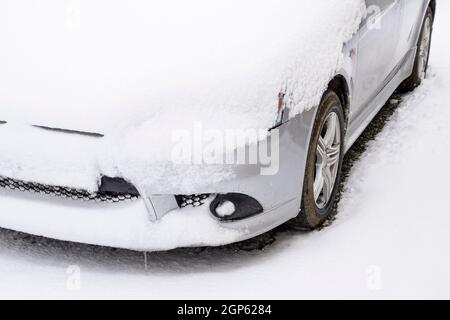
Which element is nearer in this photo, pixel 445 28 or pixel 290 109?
pixel 290 109

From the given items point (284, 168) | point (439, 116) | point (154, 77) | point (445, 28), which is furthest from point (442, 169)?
point (445, 28)

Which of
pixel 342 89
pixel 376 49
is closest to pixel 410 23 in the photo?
pixel 376 49

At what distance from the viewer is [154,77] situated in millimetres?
2932

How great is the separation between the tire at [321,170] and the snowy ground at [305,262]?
0.28 ft

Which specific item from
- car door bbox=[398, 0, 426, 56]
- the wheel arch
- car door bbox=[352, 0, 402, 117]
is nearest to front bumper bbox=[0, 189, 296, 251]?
the wheel arch

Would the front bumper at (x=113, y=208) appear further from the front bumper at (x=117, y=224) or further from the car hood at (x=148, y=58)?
the car hood at (x=148, y=58)

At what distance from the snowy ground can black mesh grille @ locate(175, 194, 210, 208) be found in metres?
0.33

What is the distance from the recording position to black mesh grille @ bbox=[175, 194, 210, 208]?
2949 mm

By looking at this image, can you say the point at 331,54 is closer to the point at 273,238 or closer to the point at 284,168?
the point at 284,168

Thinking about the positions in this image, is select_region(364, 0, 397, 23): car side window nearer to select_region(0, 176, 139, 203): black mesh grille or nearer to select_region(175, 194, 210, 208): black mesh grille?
select_region(175, 194, 210, 208): black mesh grille

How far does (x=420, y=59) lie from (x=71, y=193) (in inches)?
135

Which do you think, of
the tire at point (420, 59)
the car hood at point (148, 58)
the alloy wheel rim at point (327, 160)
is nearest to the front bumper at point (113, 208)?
the car hood at point (148, 58)
